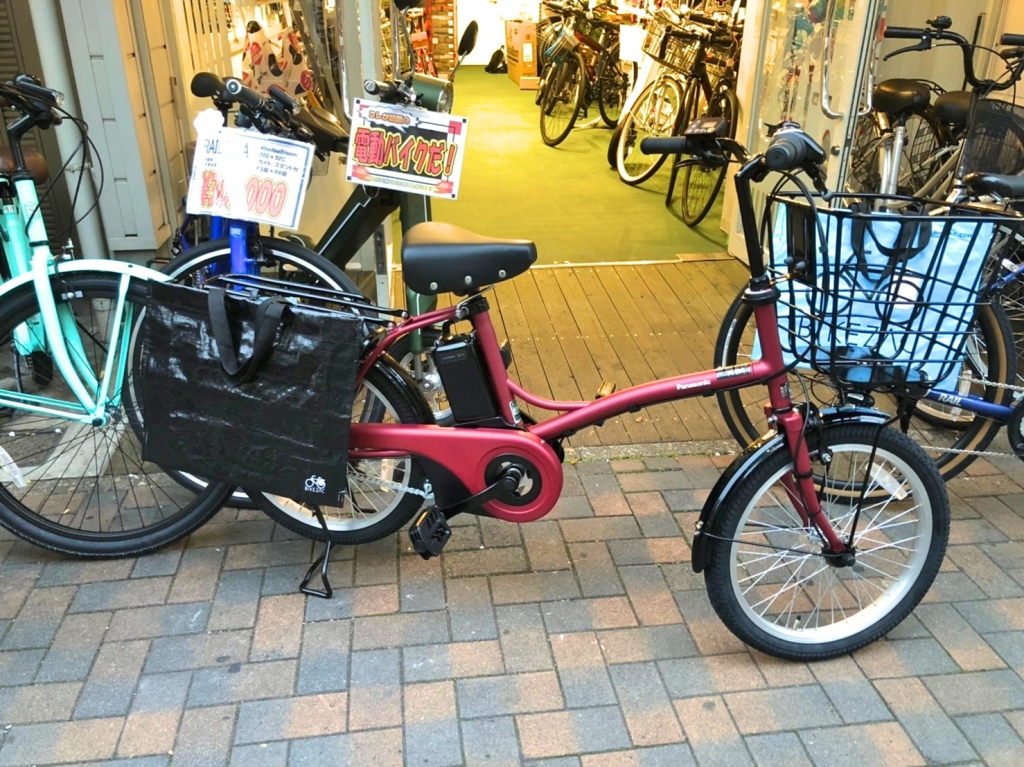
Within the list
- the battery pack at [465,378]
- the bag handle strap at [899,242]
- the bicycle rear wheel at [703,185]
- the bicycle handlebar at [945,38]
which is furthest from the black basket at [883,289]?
the bicycle rear wheel at [703,185]

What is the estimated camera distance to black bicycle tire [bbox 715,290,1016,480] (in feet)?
9.78

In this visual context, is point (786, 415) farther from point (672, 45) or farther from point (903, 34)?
point (672, 45)

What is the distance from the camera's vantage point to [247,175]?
2.78m

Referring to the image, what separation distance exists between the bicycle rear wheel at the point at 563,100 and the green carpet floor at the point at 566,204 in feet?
0.49

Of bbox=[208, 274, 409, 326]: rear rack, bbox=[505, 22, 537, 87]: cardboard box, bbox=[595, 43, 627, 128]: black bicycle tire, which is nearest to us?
bbox=[208, 274, 409, 326]: rear rack

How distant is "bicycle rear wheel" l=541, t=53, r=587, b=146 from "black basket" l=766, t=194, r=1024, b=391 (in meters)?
6.68

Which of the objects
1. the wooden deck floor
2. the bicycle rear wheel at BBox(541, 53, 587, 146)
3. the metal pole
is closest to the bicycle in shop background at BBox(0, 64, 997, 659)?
the metal pole

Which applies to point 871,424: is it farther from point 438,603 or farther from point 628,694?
point 438,603

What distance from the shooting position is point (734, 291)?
16.7ft

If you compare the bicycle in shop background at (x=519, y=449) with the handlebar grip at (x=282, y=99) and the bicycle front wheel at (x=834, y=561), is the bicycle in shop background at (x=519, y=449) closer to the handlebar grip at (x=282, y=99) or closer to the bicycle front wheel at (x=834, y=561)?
the bicycle front wheel at (x=834, y=561)

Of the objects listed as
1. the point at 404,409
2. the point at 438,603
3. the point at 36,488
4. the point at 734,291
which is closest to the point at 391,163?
the point at 404,409

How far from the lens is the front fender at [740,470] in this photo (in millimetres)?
2254

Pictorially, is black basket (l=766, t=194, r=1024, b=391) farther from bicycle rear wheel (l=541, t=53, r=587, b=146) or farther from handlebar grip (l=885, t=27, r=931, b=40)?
bicycle rear wheel (l=541, t=53, r=587, b=146)

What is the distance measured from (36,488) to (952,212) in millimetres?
3259
